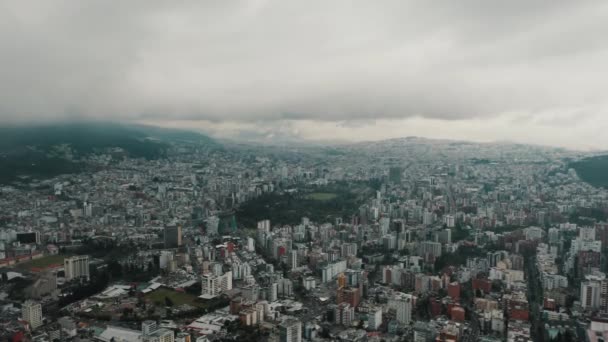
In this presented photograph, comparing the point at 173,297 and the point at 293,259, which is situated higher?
the point at 293,259

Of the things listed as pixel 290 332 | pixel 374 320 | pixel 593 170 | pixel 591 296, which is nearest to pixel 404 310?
pixel 374 320

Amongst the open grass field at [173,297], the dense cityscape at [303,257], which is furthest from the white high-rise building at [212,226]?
the open grass field at [173,297]

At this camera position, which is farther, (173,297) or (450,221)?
(450,221)

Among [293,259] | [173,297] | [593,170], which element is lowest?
[173,297]

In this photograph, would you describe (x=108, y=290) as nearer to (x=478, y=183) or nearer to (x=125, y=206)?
(x=125, y=206)

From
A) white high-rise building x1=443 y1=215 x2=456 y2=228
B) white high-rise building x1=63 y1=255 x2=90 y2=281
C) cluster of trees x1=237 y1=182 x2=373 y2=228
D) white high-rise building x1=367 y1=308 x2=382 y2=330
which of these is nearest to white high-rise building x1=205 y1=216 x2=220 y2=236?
cluster of trees x1=237 y1=182 x2=373 y2=228

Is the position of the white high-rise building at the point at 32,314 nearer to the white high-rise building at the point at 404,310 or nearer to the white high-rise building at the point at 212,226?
the white high-rise building at the point at 404,310

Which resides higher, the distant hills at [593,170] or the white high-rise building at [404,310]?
the distant hills at [593,170]

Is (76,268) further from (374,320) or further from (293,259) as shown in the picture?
(374,320)
